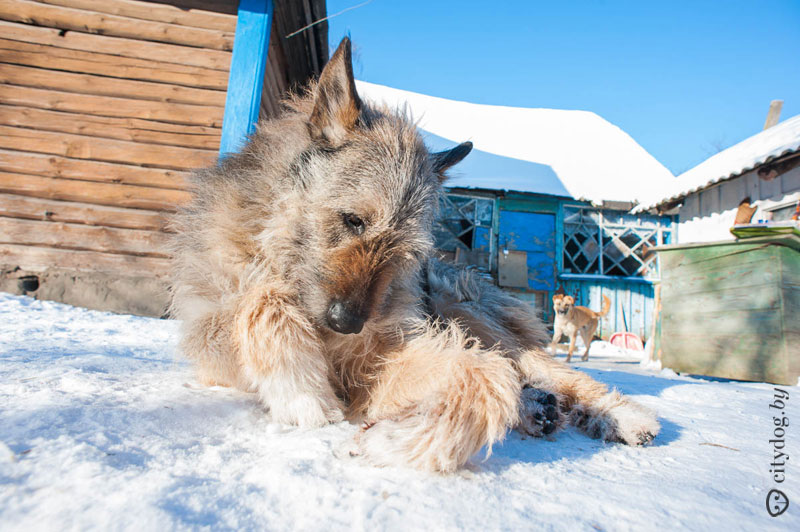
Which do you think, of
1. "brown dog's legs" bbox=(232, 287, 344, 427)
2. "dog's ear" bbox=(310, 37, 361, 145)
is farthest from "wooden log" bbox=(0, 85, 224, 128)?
"brown dog's legs" bbox=(232, 287, 344, 427)

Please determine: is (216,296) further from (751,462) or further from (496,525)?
(751,462)

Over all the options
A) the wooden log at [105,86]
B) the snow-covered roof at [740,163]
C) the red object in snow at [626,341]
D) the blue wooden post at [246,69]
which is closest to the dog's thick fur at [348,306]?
the blue wooden post at [246,69]

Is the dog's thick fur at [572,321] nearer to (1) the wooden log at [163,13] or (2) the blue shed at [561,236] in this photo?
(2) the blue shed at [561,236]

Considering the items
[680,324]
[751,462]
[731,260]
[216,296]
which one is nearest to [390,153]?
[216,296]

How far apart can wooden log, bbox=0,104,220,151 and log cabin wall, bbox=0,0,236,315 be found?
1 centimetres

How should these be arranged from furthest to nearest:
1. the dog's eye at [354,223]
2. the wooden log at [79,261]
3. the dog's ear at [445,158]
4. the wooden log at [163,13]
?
the wooden log at [163,13]
the wooden log at [79,261]
the dog's ear at [445,158]
the dog's eye at [354,223]

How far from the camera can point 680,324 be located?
605 cm

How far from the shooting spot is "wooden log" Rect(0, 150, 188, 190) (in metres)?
4.93

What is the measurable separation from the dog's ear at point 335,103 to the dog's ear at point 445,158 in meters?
0.57

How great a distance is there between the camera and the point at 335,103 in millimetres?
2045

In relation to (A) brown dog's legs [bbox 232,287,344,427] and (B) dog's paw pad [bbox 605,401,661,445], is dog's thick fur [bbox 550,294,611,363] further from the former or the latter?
(A) brown dog's legs [bbox 232,287,344,427]

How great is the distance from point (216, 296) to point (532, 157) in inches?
675

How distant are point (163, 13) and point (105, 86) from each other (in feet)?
4.06

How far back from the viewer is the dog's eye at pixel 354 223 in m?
1.86
